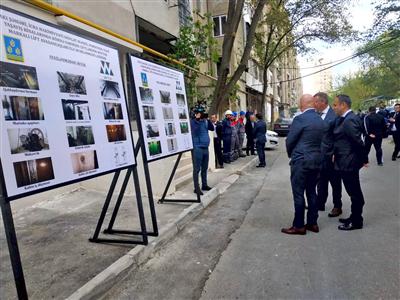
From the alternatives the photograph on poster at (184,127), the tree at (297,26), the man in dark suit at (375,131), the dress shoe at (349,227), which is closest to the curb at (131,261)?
the photograph on poster at (184,127)

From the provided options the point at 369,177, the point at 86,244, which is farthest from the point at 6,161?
the point at 369,177

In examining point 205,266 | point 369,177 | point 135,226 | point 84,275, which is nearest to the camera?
point 84,275

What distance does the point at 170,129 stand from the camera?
17.7ft

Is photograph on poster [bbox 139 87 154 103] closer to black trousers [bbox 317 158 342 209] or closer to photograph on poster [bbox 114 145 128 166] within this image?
photograph on poster [bbox 114 145 128 166]

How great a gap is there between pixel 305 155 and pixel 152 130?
2.14m

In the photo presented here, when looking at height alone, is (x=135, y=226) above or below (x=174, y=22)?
below

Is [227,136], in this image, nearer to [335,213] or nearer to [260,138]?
[260,138]

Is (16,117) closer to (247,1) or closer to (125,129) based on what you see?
(125,129)

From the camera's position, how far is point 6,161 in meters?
2.60

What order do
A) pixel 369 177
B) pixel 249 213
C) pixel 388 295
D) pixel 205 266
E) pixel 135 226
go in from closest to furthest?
pixel 388 295, pixel 205 266, pixel 135 226, pixel 249 213, pixel 369 177

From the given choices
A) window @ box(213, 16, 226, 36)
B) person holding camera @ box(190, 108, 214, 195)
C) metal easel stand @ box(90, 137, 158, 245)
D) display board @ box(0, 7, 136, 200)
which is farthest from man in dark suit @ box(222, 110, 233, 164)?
window @ box(213, 16, 226, 36)

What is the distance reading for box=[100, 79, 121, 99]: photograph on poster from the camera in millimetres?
3775

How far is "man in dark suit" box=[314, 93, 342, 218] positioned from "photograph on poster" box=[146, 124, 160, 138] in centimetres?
238

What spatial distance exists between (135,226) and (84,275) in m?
1.60
